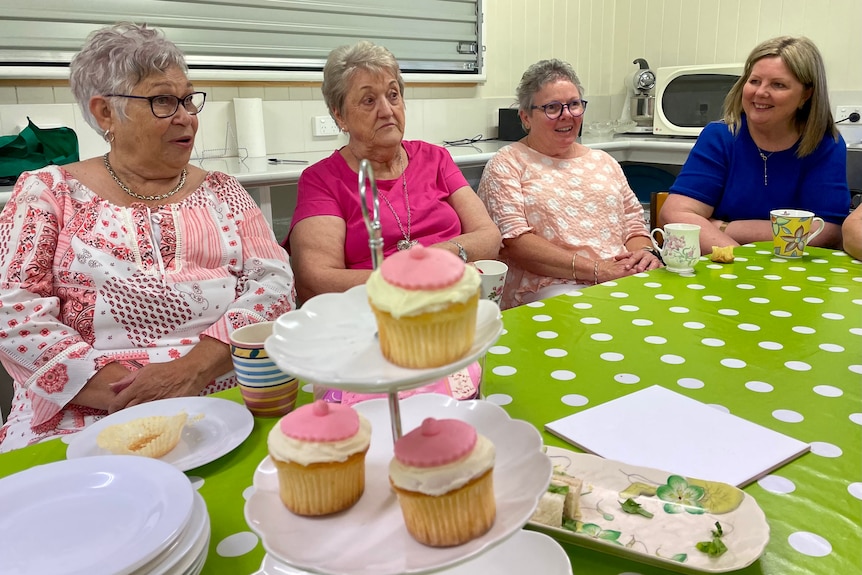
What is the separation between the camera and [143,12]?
8.30 ft

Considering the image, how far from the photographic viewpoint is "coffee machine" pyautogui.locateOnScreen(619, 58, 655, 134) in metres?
3.73

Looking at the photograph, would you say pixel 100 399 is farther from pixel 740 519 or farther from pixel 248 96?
pixel 248 96

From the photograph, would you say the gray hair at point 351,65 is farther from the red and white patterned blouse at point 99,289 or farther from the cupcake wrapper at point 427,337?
the cupcake wrapper at point 427,337

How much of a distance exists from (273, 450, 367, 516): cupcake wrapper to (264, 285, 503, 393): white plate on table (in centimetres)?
9

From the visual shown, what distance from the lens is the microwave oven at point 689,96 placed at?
327 cm

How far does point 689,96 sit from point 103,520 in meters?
3.38

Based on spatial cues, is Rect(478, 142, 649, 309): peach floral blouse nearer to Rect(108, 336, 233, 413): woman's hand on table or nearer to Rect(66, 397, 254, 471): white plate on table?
Rect(108, 336, 233, 413): woman's hand on table

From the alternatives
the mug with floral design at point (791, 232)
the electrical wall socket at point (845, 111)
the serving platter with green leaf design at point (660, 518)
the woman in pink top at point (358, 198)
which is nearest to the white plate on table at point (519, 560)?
the serving platter with green leaf design at point (660, 518)

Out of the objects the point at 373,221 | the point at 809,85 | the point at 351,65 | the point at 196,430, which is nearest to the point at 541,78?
the point at 351,65

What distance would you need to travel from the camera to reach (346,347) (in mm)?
517

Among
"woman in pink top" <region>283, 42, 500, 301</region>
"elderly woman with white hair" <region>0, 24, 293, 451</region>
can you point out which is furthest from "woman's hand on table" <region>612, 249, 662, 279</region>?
"elderly woman with white hair" <region>0, 24, 293, 451</region>

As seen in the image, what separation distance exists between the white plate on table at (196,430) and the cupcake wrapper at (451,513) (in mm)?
389

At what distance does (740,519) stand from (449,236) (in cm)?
141

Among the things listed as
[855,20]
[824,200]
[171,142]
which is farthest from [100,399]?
[855,20]
